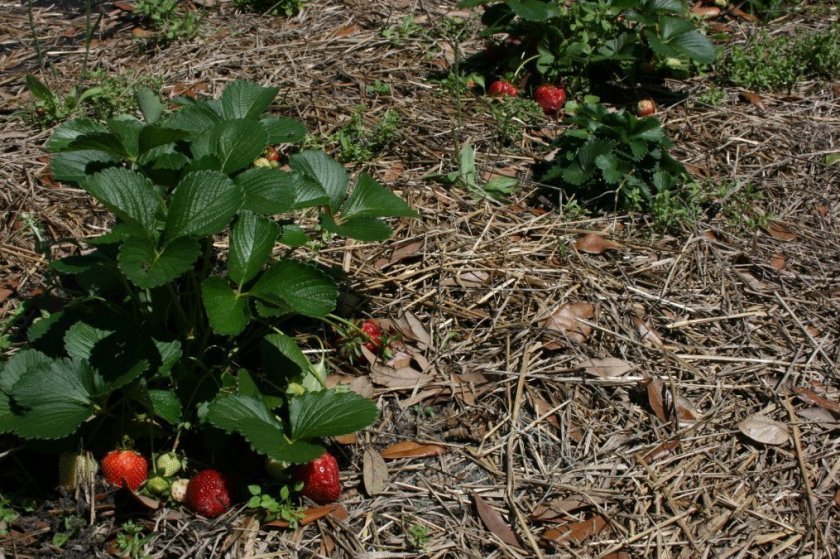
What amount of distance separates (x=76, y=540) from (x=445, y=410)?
966 mm

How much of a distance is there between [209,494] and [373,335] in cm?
67

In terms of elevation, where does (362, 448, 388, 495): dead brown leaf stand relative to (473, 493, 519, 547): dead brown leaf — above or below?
above

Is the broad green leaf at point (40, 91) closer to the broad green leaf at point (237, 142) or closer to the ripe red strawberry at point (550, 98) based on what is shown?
the broad green leaf at point (237, 142)

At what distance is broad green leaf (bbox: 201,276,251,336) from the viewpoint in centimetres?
189

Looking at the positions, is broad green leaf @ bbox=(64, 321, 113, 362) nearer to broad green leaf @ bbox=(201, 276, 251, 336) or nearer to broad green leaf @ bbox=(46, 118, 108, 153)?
broad green leaf @ bbox=(201, 276, 251, 336)

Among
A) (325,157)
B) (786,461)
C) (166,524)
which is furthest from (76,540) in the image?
(786,461)

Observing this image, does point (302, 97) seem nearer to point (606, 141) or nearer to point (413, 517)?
point (606, 141)

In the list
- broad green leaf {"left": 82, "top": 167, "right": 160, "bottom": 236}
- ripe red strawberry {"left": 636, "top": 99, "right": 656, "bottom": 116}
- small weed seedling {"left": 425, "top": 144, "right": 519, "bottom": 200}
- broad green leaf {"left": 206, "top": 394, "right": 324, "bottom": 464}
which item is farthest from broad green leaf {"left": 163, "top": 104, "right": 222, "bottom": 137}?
ripe red strawberry {"left": 636, "top": 99, "right": 656, "bottom": 116}

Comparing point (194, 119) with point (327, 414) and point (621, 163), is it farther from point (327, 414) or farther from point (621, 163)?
point (621, 163)

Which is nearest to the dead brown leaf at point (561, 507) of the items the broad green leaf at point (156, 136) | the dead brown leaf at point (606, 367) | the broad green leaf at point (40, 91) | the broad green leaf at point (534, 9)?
the dead brown leaf at point (606, 367)

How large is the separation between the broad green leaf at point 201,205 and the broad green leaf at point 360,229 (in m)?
0.30

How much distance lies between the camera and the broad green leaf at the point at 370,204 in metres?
2.28

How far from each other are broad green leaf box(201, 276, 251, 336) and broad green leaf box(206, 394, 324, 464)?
0.54 feet

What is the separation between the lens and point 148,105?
2.33 m
